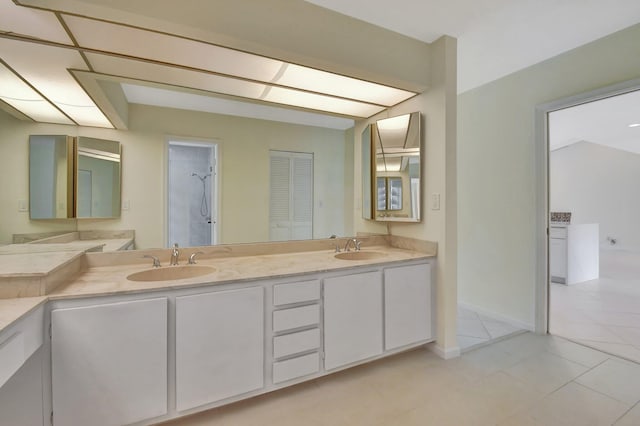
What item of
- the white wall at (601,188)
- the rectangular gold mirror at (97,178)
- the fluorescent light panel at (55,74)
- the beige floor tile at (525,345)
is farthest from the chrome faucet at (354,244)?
the white wall at (601,188)

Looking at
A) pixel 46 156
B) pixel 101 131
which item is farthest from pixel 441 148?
pixel 46 156

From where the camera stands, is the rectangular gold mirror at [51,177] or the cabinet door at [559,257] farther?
the cabinet door at [559,257]

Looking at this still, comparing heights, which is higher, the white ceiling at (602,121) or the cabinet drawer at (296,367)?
the white ceiling at (602,121)

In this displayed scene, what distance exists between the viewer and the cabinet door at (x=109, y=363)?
124cm

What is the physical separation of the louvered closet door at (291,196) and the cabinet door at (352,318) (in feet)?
2.15

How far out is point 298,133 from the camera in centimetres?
237

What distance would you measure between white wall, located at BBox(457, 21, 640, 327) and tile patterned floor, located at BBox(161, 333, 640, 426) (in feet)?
2.43

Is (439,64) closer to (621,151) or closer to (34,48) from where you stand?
(34,48)

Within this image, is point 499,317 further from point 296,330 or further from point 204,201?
point 204,201

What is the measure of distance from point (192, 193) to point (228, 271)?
68 cm

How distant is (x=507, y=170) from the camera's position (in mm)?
2832

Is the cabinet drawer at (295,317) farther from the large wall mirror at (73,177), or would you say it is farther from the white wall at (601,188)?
the white wall at (601,188)

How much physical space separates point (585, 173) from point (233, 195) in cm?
950

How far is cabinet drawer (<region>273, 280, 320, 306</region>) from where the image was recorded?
5.42 ft
